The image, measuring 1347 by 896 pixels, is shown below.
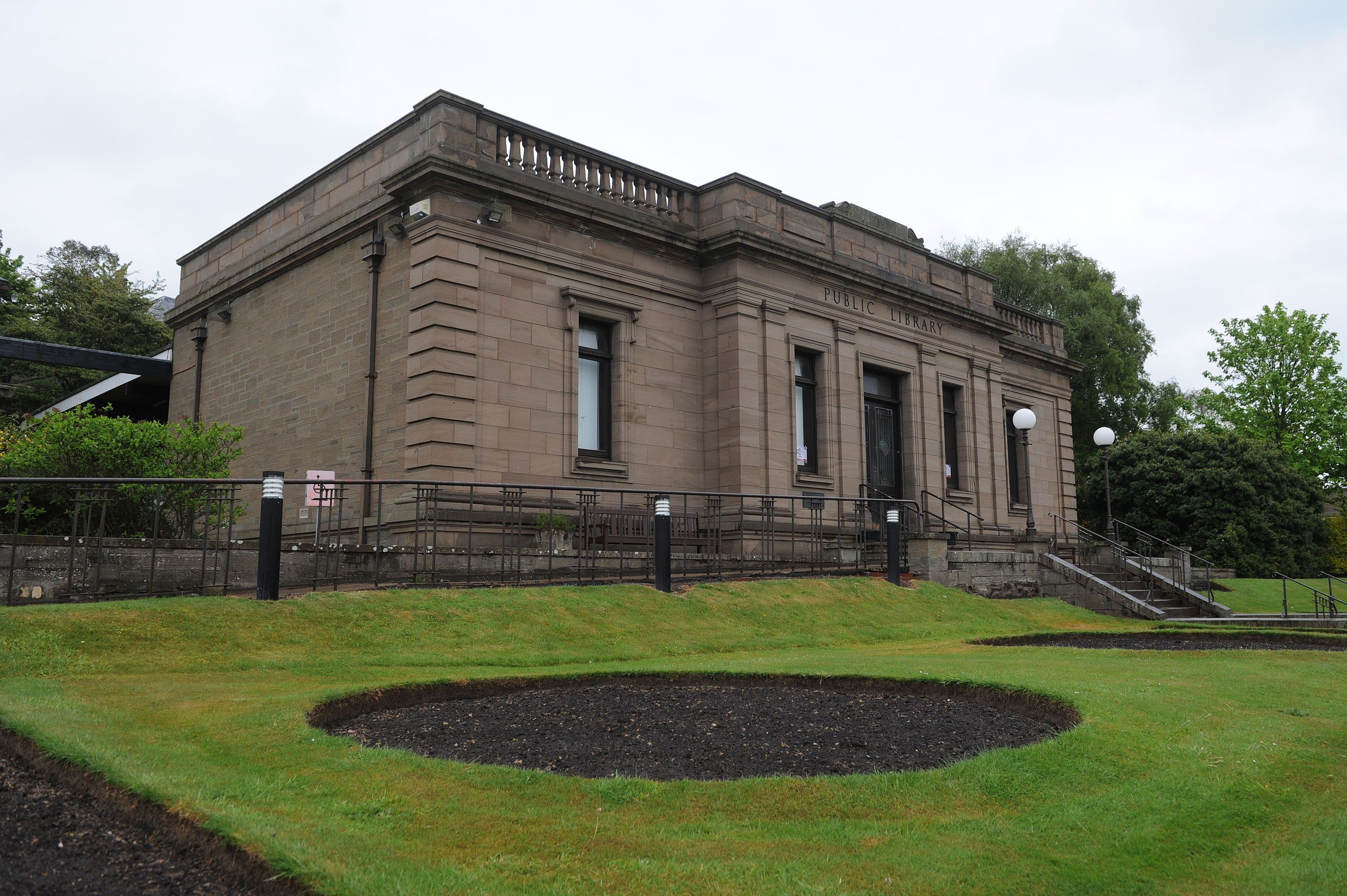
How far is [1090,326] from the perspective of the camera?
1676 inches

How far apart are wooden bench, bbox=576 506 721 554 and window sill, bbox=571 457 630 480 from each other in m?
0.59

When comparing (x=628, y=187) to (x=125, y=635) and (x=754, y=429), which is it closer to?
(x=754, y=429)

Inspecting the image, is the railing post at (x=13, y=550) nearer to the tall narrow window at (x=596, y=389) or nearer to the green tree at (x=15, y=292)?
the tall narrow window at (x=596, y=389)

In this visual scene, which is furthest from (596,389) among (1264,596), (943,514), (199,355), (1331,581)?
(1331,581)

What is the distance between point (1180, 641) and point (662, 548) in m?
7.57

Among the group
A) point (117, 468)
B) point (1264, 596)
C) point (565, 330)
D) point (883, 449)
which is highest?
point (565, 330)

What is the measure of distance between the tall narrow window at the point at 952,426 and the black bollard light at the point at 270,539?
17.9 m

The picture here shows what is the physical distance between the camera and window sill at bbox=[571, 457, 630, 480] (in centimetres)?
1702

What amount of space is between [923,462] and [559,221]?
1028cm

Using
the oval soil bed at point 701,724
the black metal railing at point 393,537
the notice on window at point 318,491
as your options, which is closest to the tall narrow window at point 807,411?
the black metal railing at point 393,537

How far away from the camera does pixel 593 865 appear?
155 inches

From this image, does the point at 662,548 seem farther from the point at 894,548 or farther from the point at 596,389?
the point at 596,389

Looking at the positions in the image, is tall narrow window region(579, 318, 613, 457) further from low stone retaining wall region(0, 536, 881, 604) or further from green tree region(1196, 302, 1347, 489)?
green tree region(1196, 302, 1347, 489)

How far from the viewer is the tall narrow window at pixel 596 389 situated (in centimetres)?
1802
